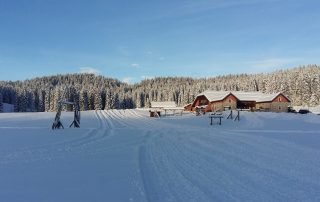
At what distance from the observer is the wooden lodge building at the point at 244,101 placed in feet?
267

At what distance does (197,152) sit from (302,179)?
21.4ft

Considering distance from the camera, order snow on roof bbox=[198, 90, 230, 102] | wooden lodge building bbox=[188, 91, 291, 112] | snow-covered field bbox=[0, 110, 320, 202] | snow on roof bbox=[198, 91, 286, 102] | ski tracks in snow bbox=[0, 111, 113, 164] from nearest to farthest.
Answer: snow-covered field bbox=[0, 110, 320, 202], ski tracks in snow bbox=[0, 111, 113, 164], wooden lodge building bbox=[188, 91, 291, 112], snow on roof bbox=[198, 91, 286, 102], snow on roof bbox=[198, 90, 230, 102]

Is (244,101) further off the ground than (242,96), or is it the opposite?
(242,96)

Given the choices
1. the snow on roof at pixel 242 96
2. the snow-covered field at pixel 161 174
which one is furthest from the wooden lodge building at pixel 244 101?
the snow-covered field at pixel 161 174

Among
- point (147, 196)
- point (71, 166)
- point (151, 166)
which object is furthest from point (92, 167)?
point (147, 196)

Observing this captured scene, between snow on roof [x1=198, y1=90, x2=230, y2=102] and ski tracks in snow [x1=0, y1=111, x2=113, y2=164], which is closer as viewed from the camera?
ski tracks in snow [x1=0, y1=111, x2=113, y2=164]

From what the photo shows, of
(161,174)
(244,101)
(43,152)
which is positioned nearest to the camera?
(161,174)

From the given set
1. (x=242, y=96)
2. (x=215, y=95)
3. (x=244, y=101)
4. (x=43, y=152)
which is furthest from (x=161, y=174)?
(x=242, y=96)

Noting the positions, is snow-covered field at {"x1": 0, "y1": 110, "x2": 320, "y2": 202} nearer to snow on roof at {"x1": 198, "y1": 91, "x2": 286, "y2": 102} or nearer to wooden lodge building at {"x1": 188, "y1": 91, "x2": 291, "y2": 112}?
wooden lodge building at {"x1": 188, "y1": 91, "x2": 291, "y2": 112}

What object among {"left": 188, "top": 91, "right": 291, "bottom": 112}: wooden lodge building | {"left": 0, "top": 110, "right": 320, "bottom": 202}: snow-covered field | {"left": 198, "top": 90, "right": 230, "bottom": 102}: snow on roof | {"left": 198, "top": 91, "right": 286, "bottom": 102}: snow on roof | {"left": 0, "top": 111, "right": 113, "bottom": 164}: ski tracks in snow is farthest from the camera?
{"left": 198, "top": 90, "right": 230, "bottom": 102}: snow on roof

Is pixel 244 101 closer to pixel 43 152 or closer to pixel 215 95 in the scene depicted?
pixel 215 95

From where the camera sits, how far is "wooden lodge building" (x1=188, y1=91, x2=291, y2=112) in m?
81.2

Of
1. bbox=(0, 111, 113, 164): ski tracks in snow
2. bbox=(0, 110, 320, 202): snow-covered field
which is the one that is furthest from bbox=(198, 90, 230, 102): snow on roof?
bbox=(0, 110, 320, 202): snow-covered field

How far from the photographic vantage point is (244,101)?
A: 277ft
